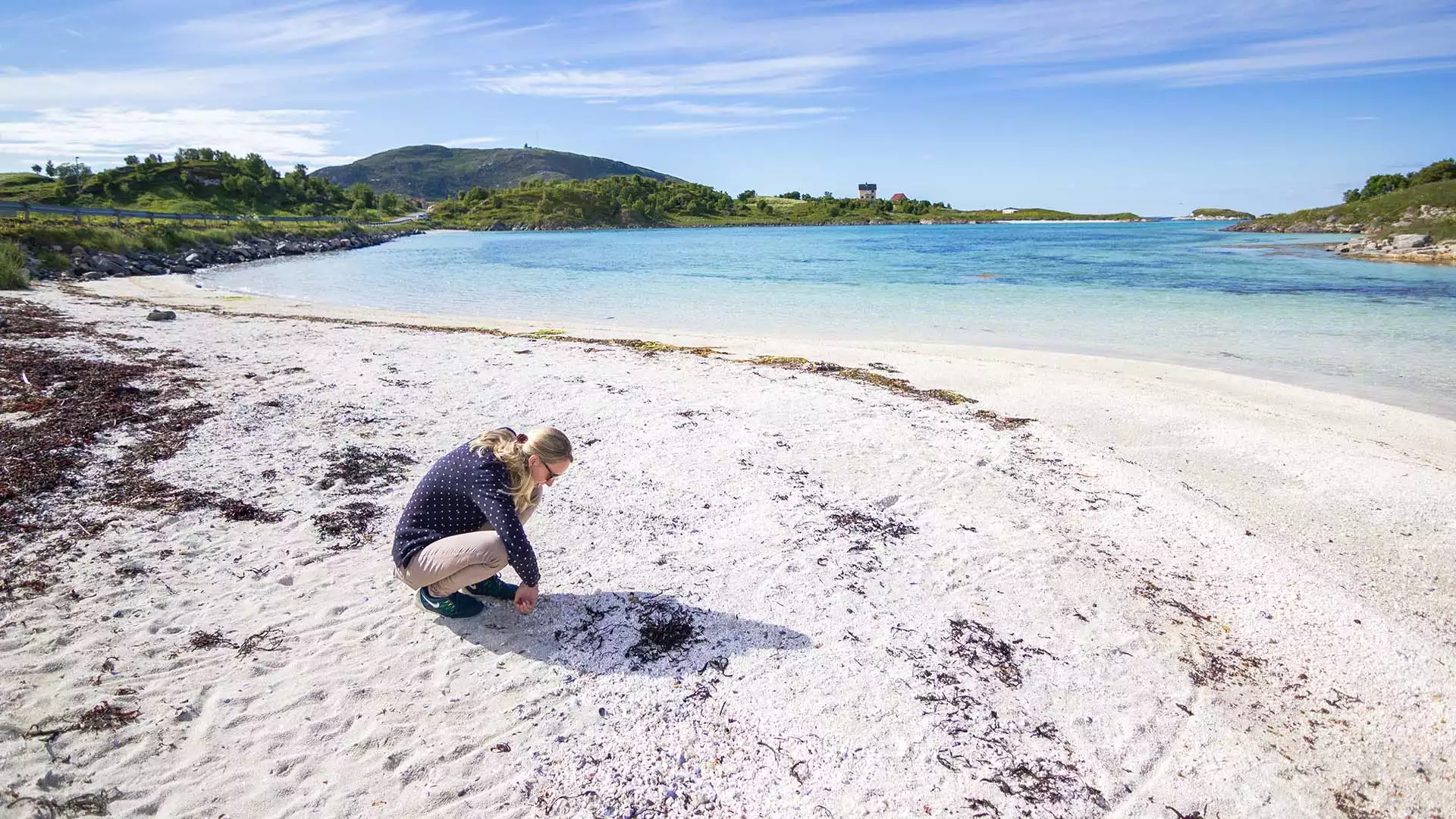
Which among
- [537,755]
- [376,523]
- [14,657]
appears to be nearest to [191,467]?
[376,523]

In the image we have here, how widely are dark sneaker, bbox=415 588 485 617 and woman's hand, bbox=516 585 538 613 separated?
47cm

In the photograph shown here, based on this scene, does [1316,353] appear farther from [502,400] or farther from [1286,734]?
[502,400]

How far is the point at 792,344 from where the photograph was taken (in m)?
16.1

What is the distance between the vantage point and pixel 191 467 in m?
6.64

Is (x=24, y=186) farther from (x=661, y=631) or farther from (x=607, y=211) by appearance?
(x=661, y=631)

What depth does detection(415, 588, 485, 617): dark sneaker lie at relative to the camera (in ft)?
14.6

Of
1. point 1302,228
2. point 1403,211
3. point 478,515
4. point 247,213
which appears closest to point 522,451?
point 478,515

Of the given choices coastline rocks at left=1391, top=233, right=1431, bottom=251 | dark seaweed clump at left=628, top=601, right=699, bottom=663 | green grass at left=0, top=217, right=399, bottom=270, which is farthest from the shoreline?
coastline rocks at left=1391, top=233, right=1431, bottom=251

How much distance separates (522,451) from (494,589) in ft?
4.09

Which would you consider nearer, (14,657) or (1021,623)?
(14,657)

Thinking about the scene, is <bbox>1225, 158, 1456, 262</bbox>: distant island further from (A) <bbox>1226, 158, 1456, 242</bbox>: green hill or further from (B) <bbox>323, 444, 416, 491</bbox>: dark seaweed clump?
(B) <bbox>323, 444, 416, 491</bbox>: dark seaweed clump

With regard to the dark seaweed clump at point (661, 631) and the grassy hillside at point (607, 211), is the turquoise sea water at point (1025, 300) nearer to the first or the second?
the dark seaweed clump at point (661, 631)

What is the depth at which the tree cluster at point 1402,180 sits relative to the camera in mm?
61344

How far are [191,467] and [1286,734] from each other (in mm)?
8947
